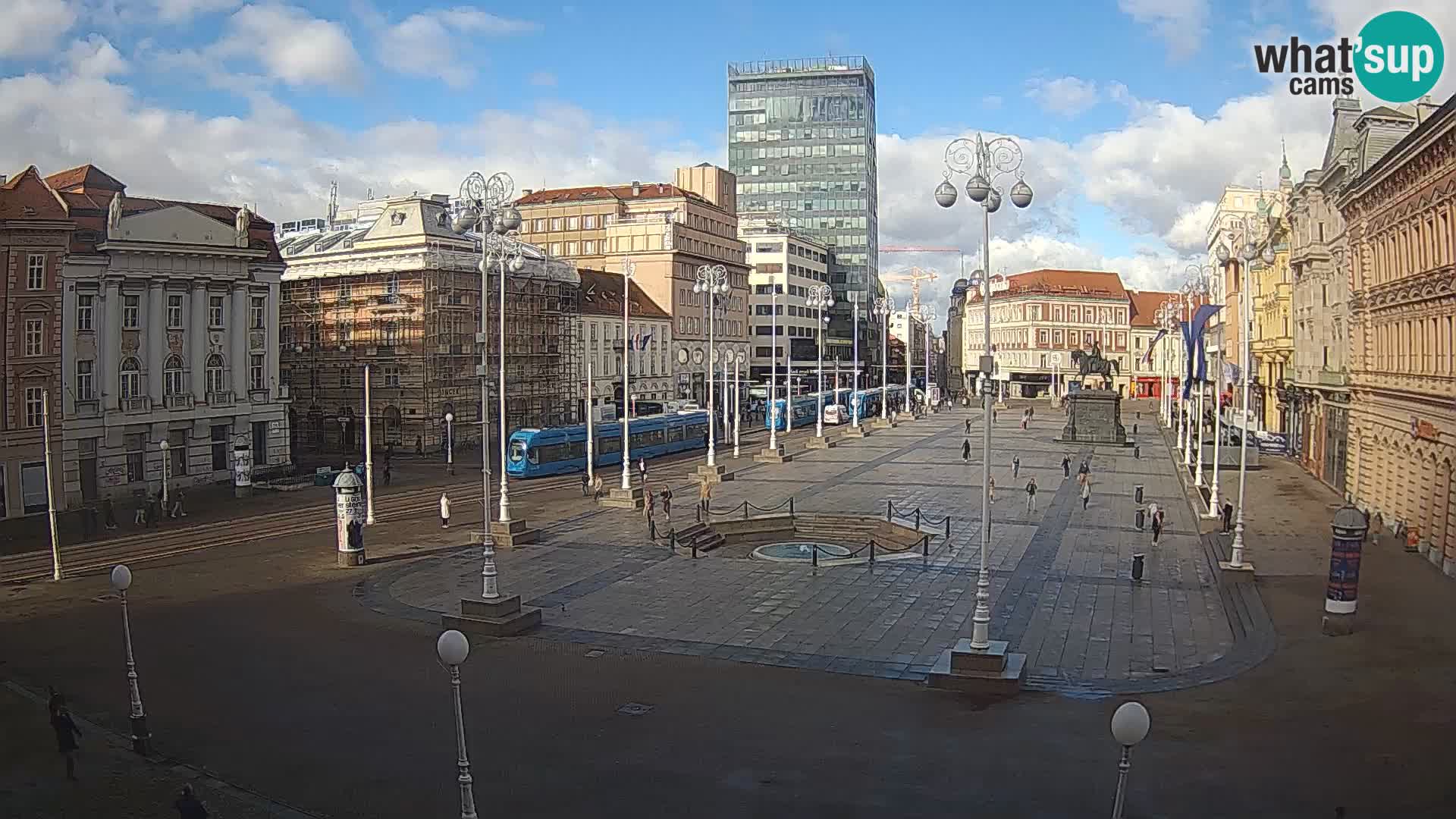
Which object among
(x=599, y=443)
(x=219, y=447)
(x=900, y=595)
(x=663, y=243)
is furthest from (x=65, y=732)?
(x=663, y=243)

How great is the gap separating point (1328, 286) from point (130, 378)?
57.2m

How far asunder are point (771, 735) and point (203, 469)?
4384 centimetres

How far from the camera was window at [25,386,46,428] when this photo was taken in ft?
147

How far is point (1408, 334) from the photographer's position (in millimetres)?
38062

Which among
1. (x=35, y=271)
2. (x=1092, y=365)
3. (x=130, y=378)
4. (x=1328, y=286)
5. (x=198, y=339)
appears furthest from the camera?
(x=1092, y=365)

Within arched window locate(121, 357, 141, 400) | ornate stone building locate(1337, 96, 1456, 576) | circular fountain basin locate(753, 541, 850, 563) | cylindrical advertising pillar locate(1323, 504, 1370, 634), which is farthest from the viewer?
arched window locate(121, 357, 141, 400)

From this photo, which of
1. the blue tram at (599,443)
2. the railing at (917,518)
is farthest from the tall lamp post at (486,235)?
the blue tram at (599,443)

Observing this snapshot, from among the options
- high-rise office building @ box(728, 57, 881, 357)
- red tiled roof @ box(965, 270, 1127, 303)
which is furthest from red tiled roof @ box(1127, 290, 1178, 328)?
high-rise office building @ box(728, 57, 881, 357)

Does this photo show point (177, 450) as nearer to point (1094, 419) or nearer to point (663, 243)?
point (1094, 419)

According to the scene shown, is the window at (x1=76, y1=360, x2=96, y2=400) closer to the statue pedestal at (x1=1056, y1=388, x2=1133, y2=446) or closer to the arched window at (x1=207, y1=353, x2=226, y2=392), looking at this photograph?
the arched window at (x1=207, y1=353, x2=226, y2=392)

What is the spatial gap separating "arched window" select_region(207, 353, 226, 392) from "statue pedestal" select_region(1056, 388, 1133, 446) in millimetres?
54524

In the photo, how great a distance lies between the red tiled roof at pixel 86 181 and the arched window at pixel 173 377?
407 inches

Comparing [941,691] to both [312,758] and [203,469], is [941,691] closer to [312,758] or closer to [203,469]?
[312,758]

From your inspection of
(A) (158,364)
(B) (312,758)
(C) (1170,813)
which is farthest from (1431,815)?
(A) (158,364)
